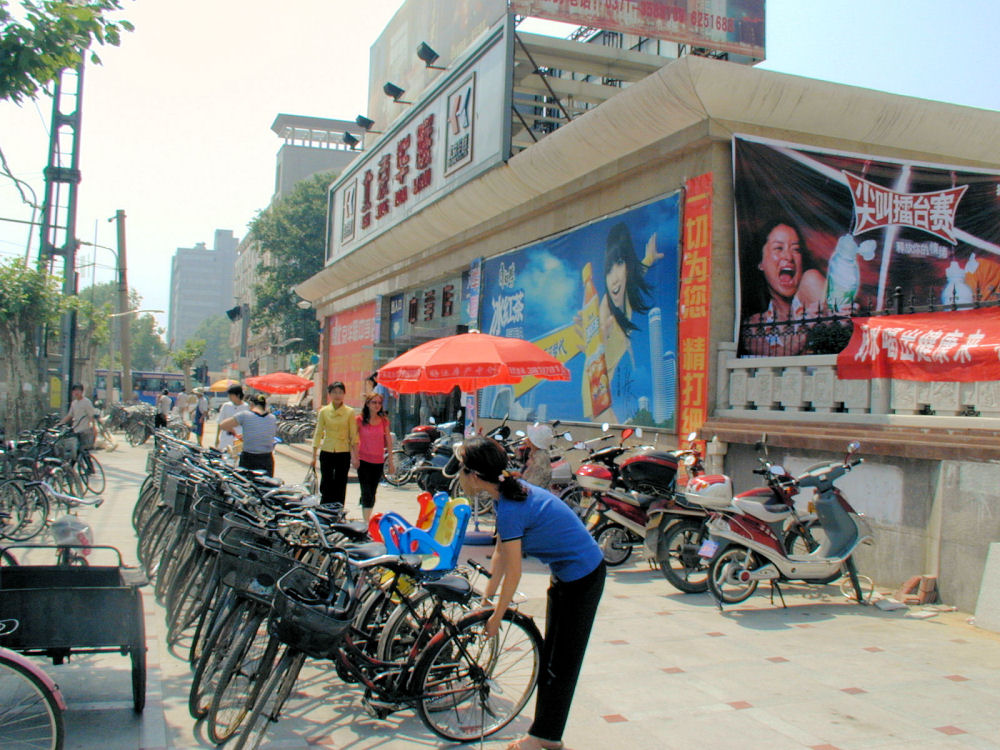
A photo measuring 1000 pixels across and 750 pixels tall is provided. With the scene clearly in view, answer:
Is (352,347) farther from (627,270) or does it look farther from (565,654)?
(565,654)

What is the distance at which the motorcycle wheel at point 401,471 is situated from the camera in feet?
49.2

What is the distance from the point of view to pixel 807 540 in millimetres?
7383

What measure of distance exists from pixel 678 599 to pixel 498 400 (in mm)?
8809

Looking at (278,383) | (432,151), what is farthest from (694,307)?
(278,383)

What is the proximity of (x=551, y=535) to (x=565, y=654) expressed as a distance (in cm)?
53

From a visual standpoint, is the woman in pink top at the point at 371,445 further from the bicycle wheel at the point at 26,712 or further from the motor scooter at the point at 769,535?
the bicycle wheel at the point at 26,712

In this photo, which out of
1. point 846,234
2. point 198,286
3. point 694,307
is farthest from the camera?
point 198,286

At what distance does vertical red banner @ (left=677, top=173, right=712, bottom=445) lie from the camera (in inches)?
396

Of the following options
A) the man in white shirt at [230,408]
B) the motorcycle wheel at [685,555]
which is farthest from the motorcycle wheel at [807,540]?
the man in white shirt at [230,408]

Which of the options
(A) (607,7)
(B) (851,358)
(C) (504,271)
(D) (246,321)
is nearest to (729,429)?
(B) (851,358)

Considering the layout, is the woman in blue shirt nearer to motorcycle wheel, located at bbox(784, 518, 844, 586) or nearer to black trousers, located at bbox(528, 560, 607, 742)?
black trousers, located at bbox(528, 560, 607, 742)

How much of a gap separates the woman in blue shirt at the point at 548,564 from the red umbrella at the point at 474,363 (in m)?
5.62

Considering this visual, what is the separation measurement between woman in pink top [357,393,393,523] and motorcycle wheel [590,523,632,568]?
260 centimetres

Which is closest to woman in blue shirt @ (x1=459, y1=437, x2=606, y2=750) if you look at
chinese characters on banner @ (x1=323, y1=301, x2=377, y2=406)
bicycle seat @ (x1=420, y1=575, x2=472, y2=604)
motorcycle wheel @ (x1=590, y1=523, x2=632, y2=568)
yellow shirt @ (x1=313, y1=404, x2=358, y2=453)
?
bicycle seat @ (x1=420, y1=575, x2=472, y2=604)
